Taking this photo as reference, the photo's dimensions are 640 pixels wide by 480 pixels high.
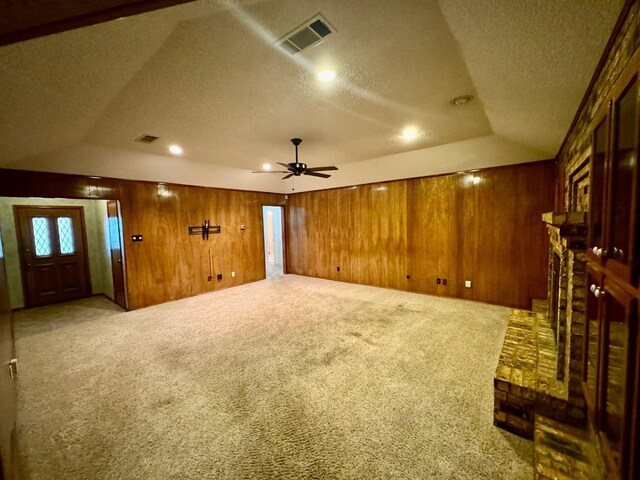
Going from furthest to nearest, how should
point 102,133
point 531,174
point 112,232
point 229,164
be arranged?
point 229,164 → point 112,232 → point 531,174 → point 102,133

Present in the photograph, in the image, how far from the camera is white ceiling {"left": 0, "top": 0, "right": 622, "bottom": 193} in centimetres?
158

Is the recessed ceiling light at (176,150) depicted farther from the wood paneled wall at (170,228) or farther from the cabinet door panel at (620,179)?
the cabinet door panel at (620,179)

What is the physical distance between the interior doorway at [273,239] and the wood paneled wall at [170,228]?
1.71 m

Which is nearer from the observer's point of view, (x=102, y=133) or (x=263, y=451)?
(x=263, y=451)

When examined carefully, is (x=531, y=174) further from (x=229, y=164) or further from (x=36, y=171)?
(x=36, y=171)

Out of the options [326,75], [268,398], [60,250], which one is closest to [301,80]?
[326,75]

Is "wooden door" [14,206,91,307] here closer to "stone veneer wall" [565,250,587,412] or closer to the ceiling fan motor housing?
the ceiling fan motor housing

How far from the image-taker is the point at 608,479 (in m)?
1.07

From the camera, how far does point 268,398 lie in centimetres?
222

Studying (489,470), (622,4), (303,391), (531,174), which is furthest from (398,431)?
(531,174)

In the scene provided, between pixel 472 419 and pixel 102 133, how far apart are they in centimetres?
550

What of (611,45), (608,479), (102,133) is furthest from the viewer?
(102,133)

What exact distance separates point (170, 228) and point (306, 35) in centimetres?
465

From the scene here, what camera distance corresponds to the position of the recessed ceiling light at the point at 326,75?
2.29 meters
